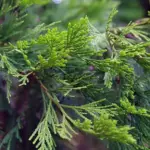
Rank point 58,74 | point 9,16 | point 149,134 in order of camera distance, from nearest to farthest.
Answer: point 149,134, point 58,74, point 9,16

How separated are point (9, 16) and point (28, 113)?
37 centimetres

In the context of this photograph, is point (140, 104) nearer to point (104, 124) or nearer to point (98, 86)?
point (98, 86)

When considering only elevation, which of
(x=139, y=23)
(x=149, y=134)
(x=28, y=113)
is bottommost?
(x=149, y=134)

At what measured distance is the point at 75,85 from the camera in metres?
1.29

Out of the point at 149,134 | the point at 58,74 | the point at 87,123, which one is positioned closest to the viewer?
the point at 87,123

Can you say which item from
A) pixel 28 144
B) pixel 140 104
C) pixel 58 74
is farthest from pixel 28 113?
pixel 140 104

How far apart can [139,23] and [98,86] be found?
341mm

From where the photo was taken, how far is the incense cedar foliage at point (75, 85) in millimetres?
1104

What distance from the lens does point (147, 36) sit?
1.52 m

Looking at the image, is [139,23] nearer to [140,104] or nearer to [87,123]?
[140,104]

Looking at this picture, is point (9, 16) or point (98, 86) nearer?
point (98, 86)

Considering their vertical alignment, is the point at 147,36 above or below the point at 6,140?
above

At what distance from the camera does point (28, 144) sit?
1.54m

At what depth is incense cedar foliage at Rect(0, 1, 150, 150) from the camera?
3.62 feet
